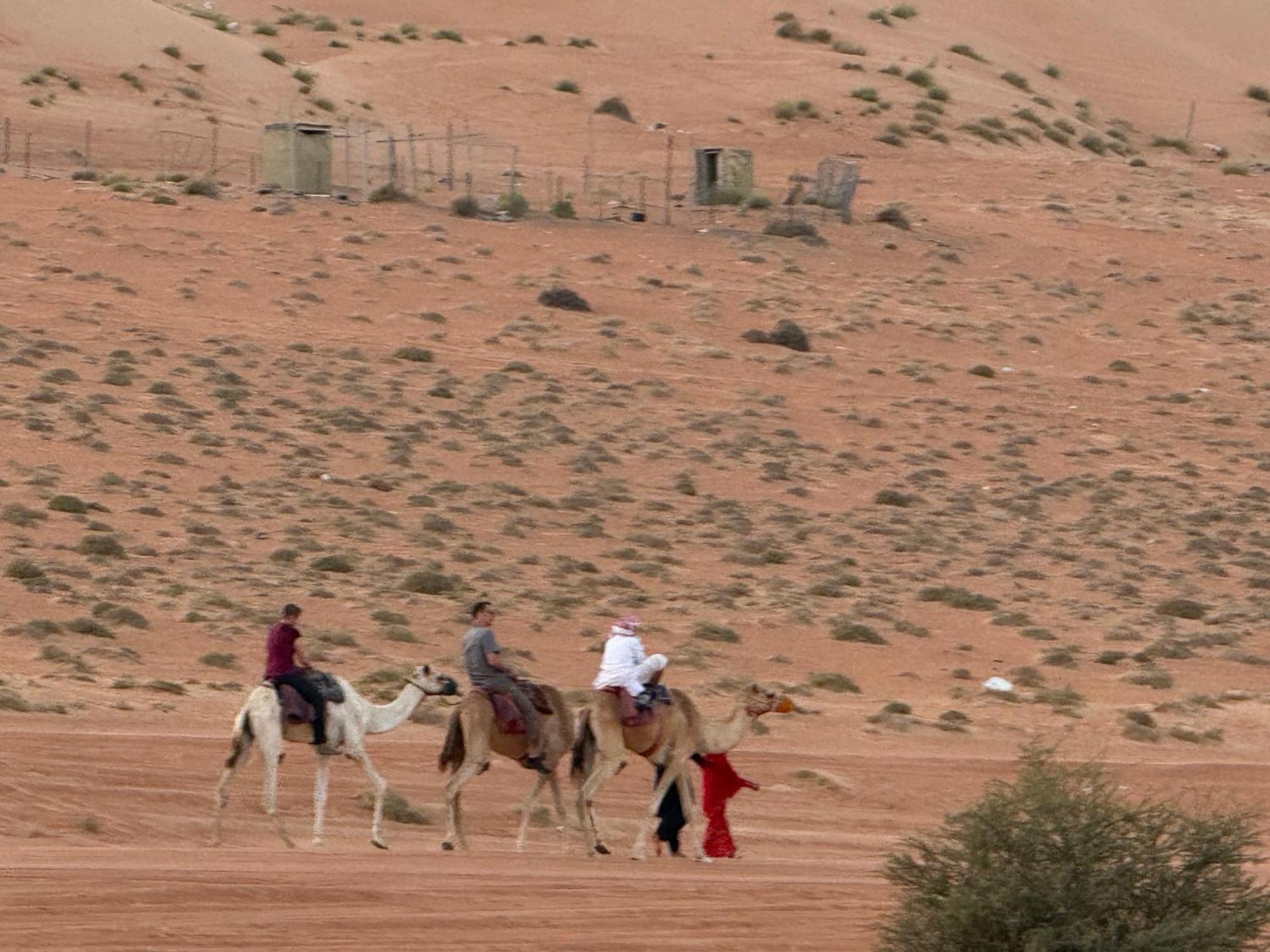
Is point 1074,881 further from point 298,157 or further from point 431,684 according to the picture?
point 298,157

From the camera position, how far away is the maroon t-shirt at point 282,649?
1655cm

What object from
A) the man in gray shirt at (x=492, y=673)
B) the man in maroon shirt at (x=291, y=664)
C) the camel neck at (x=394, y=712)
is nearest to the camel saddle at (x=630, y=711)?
the man in gray shirt at (x=492, y=673)

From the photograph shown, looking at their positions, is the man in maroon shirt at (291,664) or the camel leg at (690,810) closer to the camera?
the man in maroon shirt at (291,664)

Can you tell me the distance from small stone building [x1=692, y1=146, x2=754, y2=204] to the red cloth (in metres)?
41.9

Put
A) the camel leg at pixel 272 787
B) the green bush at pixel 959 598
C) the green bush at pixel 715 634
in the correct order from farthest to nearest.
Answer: the green bush at pixel 959 598, the green bush at pixel 715 634, the camel leg at pixel 272 787

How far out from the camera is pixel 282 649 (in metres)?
16.6

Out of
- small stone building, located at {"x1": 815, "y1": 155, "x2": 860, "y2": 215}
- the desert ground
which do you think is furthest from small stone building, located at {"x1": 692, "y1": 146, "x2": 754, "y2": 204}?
small stone building, located at {"x1": 815, "y1": 155, "x2": 860, "y2": 215}

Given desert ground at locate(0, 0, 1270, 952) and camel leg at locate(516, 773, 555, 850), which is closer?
camel leg at locate(516, 773, 555, 850)

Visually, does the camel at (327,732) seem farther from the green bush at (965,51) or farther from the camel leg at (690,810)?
the green bush at (965,51)

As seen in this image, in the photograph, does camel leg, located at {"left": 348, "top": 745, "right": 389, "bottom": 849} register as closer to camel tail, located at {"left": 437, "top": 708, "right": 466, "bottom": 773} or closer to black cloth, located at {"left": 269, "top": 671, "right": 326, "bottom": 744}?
black cloth, located at {"left": 269, "top": 671, "right": 326, "bottom": 744}

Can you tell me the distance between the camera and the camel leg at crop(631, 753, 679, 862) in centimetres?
1712

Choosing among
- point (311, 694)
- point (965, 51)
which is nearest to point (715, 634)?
point (311, 694)

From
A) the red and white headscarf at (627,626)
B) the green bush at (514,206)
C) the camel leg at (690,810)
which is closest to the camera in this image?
the red and white headscarf at (627,626)

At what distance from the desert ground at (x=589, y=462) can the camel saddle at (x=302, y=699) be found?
3.55 feet
